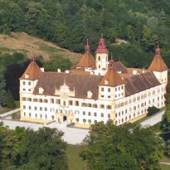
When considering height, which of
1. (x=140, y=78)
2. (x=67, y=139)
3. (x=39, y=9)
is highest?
(x=39, y=9)

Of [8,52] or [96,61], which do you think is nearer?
[96,61]

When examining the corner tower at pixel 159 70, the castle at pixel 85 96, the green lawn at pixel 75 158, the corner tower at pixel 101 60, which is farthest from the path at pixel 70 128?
the corner tower at pixel 101 60

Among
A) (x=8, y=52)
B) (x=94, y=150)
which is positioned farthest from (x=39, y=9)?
(x=94, y=150)

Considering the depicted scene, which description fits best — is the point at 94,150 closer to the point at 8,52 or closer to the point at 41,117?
the point at 41,117

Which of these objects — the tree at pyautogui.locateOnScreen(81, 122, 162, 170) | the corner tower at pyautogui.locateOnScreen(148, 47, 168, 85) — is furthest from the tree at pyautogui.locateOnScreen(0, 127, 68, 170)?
the corner tower at pyautogui.locateOnScreen(148, 47, 168, 85)

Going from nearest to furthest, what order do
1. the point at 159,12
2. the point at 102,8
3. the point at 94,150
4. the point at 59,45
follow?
1. the point at 94,150
2. the point at 59,45
3. the point at 102,8
4. the point at 159,12

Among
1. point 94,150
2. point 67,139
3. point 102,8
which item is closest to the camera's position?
point 94,150

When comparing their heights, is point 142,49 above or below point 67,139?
above
